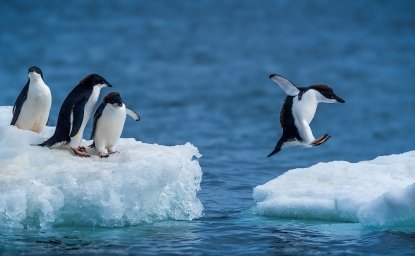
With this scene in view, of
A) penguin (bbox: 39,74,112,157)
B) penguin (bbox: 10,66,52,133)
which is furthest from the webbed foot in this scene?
penguin (bbox: 10,66,52,133)

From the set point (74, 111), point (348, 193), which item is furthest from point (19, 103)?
point (348, 193)

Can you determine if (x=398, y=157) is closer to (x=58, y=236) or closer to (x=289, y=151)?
(x=58, y=236)

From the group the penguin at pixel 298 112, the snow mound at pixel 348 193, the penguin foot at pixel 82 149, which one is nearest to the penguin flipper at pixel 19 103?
the penguin foot at pixel 82 149

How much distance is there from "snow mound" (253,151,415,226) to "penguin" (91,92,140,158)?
1.77 meters

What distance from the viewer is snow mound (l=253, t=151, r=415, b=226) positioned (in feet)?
31.7

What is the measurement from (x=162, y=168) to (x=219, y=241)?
2.84ft

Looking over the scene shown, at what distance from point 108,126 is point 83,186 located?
756 mm

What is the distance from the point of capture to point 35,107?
10.0 m

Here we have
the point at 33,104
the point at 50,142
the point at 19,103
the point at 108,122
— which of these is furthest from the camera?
the point at 19,103

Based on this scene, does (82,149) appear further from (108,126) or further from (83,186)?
(83,186)

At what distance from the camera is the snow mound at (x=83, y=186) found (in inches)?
360

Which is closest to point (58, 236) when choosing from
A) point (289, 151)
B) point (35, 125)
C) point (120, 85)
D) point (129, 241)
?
point (129, 241)

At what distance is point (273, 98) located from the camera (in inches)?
1667

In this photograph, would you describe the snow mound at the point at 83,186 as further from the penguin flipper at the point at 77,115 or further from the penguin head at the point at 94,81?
the penguin head at the point at 94,81
